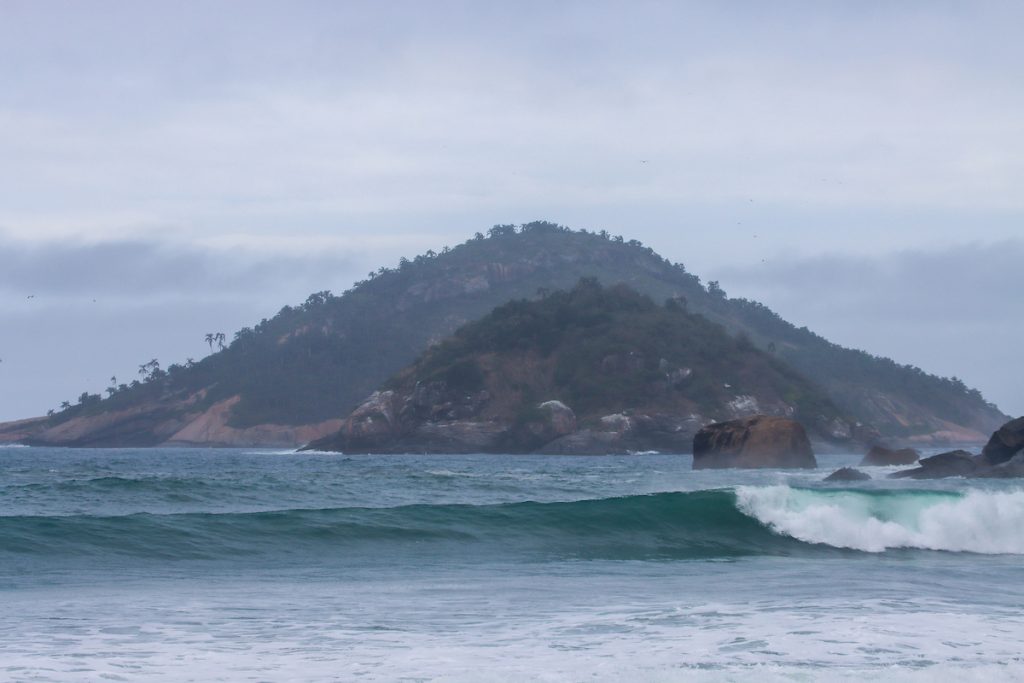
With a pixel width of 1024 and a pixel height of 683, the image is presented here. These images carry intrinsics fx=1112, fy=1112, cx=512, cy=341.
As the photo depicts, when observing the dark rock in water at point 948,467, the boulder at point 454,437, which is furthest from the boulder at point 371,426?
the dark rock in water at point 948,467

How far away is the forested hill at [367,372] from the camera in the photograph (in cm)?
14888

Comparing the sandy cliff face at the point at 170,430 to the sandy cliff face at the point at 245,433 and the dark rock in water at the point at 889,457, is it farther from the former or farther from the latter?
the dark rock in water at the point at 889,457

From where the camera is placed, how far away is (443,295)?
188m

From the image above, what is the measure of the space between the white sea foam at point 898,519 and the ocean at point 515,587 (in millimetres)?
51

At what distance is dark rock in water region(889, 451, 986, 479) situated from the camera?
41188 mm

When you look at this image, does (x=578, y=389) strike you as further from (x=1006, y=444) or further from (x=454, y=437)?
(x=1006, y=444)

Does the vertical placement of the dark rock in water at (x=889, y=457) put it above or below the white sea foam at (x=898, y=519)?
above

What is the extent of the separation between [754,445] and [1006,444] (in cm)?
1323

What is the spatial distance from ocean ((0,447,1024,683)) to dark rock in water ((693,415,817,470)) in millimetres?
22824

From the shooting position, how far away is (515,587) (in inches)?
647

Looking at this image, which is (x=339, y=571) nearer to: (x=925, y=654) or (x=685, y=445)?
(x=925, y=654)

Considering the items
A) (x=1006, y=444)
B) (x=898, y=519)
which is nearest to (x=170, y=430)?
(x=1006, y=444)

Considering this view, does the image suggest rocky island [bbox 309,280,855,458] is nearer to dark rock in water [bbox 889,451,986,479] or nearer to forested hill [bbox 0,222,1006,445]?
forested hill [bbox 0,222,1006,445]

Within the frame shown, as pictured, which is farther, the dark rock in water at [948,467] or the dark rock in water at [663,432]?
the dark rock in water at [663,432]
